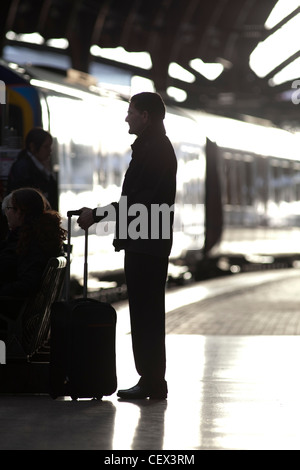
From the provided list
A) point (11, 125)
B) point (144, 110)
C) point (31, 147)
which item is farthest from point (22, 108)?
point (144, 110)

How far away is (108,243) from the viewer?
1752 cm

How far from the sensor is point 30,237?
822cm

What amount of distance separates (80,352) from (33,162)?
3.16 metres

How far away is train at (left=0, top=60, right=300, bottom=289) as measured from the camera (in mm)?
14695

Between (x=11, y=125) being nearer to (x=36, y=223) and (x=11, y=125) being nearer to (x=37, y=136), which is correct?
(x=37, y=136)

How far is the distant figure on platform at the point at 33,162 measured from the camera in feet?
35.1

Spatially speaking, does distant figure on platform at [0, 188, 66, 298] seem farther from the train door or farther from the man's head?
the train door

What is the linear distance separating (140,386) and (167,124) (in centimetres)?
1277

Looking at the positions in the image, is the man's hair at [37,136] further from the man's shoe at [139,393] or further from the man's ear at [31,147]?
the man's shoe at [139,393]

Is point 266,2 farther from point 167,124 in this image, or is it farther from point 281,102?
point 167,124

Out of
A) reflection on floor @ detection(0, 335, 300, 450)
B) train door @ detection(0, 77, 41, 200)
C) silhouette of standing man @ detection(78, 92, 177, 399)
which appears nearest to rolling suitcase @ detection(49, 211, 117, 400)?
reflection on floor @ detection(0, 335, 300, 450)

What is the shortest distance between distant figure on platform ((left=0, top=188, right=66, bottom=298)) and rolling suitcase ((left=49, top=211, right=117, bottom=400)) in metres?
0.33

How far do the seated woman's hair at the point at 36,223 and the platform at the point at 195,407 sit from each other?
95 cm

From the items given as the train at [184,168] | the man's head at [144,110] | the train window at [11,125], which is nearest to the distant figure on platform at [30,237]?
the man's head at [144,110]
